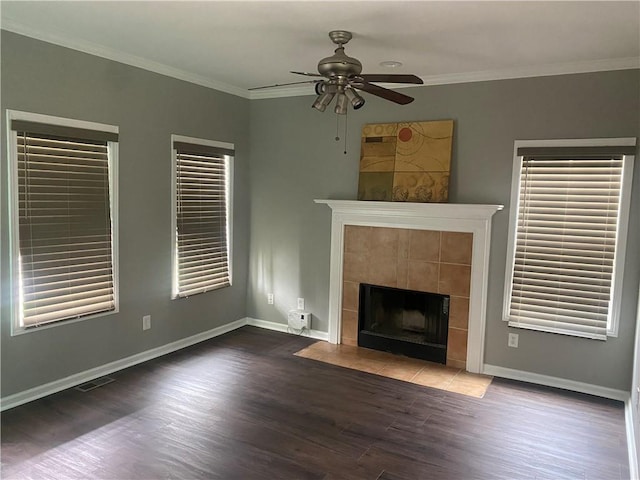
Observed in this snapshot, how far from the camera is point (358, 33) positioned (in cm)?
306

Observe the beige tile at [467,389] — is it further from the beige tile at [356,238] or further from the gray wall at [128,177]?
the gray wall at [128,177]

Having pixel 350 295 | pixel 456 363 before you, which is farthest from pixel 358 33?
pixel 456 363

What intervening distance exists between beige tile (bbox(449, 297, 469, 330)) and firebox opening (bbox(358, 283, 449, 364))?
0.06 m

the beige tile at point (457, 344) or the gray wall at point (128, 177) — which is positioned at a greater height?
the gray wall at point (128, 177)

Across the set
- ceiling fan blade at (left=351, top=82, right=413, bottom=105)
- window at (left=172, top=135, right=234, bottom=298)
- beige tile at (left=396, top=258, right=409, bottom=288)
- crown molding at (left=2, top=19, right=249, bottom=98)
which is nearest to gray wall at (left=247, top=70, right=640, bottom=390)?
window at (left=172, top=135, right=234, bottom=298)

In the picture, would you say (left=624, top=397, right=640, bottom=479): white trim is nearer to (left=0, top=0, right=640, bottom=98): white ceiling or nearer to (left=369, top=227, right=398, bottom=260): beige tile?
(left=369, top=227, right=398, bottom=260): beige tile

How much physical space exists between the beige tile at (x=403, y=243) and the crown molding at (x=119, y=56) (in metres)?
2.25

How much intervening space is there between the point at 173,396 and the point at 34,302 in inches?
46.9

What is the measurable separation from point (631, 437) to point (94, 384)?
380cm

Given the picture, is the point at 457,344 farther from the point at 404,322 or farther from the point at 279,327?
the point at 279,327

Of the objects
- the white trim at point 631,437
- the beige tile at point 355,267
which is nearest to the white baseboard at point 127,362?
the beige tile at point 355,267

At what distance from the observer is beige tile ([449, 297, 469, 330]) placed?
418 centimetres

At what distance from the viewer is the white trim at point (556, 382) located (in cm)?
368

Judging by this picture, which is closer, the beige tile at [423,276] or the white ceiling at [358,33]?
the white ceiling at [358,33]
